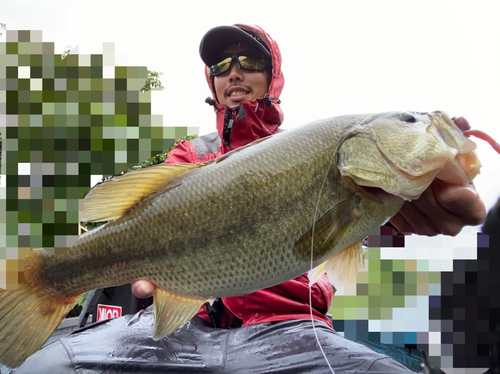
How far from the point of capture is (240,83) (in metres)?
3.54

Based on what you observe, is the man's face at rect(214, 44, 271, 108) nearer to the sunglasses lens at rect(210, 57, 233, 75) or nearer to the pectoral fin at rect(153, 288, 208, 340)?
the sunglasses lens at rect(210, 57, 233, 75)

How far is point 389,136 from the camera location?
167cm

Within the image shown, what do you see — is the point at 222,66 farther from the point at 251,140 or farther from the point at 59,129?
the point at 59,129

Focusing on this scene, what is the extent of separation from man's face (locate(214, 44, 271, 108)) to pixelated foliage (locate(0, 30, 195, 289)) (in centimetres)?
157

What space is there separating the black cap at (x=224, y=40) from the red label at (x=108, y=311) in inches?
92.9

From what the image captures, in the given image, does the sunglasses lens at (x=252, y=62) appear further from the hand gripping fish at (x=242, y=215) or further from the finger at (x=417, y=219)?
the finger at (x=417, y=219)

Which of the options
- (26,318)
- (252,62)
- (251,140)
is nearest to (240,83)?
(252,62)

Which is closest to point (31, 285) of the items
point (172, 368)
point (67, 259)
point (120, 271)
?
point (67, 259)

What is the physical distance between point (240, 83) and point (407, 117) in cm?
209

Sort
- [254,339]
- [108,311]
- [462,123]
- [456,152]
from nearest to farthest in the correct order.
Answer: [456,152], [462,123], [254,339], [108,311]

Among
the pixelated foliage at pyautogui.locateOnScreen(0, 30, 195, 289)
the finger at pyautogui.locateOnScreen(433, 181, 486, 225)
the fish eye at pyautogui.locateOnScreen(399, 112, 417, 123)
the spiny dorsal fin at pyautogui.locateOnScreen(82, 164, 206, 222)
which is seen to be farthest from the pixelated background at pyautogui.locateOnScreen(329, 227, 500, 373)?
the pixelated foliage at pyautogui.locateOnScreen(0, 30, 195, 289)

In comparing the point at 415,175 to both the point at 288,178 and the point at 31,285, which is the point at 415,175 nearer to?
the point at 288,178

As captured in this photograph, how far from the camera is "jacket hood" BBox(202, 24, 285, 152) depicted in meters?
3.23

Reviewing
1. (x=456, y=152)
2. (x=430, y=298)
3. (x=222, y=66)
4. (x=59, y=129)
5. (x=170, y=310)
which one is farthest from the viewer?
(x=59, y=129)
